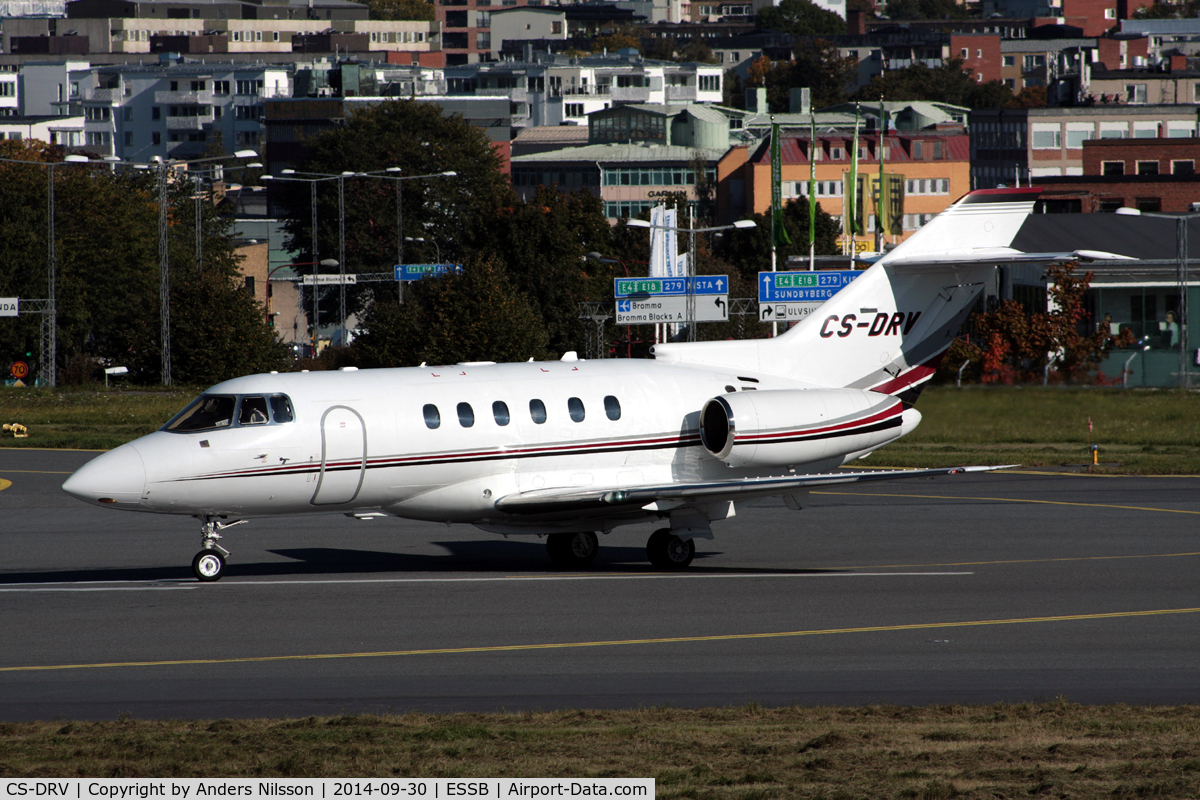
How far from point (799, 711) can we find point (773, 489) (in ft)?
31.2

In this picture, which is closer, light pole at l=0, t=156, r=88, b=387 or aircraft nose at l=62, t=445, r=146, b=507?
aircraft nose at l=62, t=445, r=146, b=507

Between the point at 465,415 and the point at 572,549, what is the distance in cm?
370

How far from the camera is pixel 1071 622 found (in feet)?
72.3

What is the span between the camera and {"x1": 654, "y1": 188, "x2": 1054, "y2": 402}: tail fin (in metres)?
29.3

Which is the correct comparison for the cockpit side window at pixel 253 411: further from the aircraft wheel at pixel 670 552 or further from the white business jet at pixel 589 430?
the aircraft wheel at pixel 670 552

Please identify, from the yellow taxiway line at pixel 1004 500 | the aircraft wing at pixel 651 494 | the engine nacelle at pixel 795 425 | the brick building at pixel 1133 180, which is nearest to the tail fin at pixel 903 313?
the engine nacelle at pixel 795 425

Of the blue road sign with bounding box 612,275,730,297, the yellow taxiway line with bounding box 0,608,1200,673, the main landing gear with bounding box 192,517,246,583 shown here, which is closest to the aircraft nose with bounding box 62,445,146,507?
the main landing gear with bounding box 192,517,246,583

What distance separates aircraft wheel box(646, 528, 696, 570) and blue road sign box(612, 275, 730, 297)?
29380mm

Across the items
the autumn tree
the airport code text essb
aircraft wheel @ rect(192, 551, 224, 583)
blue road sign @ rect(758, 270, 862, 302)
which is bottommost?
the airport code text essb

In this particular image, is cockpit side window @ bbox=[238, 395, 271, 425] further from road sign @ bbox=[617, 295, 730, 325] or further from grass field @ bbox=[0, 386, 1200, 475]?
road sign @ bbox=[617, 295, 730, 325]

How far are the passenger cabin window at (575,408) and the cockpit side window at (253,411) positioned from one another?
5354 millimetres

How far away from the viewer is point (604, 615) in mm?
22719

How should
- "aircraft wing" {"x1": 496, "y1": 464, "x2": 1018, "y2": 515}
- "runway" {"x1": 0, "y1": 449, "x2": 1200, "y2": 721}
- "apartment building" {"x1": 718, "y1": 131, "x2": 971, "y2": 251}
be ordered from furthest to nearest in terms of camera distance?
"apartment building" {"x1": 718, "y1": 131, "x2": 971, "y2": 251} < "aircraft wing" {"x1": 496, "y1": 464, "x2": 1018, "y2": 515} < "runway" {"x1": 0, "y1": 449, "x2": 1200, "y2": 721}

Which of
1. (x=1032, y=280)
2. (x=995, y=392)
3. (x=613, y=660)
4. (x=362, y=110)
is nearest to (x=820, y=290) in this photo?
(x=1032, y=280)
